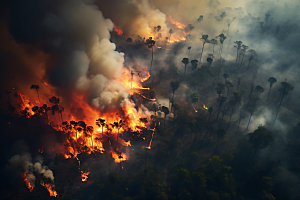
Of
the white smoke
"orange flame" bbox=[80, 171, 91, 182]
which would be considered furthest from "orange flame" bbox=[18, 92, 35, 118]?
"orange flame" bbox=[80, 171, 91, 182]

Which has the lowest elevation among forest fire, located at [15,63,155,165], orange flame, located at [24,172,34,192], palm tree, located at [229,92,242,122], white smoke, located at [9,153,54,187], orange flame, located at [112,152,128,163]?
orange flame, located at [24,172,34,192]

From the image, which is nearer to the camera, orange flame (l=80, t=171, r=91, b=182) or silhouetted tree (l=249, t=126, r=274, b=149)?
orange flame (l=80, t=171, r=91, b=182)

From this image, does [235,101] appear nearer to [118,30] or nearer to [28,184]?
[28,184]

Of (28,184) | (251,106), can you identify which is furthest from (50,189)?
(251,106)

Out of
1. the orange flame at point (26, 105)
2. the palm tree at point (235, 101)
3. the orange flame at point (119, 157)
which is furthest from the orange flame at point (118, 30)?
the orange flame at point (119, 157)

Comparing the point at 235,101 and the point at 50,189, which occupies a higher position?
the point at 235,101

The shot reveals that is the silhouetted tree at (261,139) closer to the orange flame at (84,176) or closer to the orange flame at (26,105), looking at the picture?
the orange flame at (84,176)

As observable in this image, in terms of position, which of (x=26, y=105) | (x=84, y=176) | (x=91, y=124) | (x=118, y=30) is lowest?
(x=84, y=176)

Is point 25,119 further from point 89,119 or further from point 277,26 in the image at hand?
point 277,26

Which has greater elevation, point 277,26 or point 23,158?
point 277,26

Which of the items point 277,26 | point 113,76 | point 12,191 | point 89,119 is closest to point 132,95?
point 113,76

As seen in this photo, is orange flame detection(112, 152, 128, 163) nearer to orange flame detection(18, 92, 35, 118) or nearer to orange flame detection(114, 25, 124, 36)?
orange flame detection(18, 92, 35, 118)
